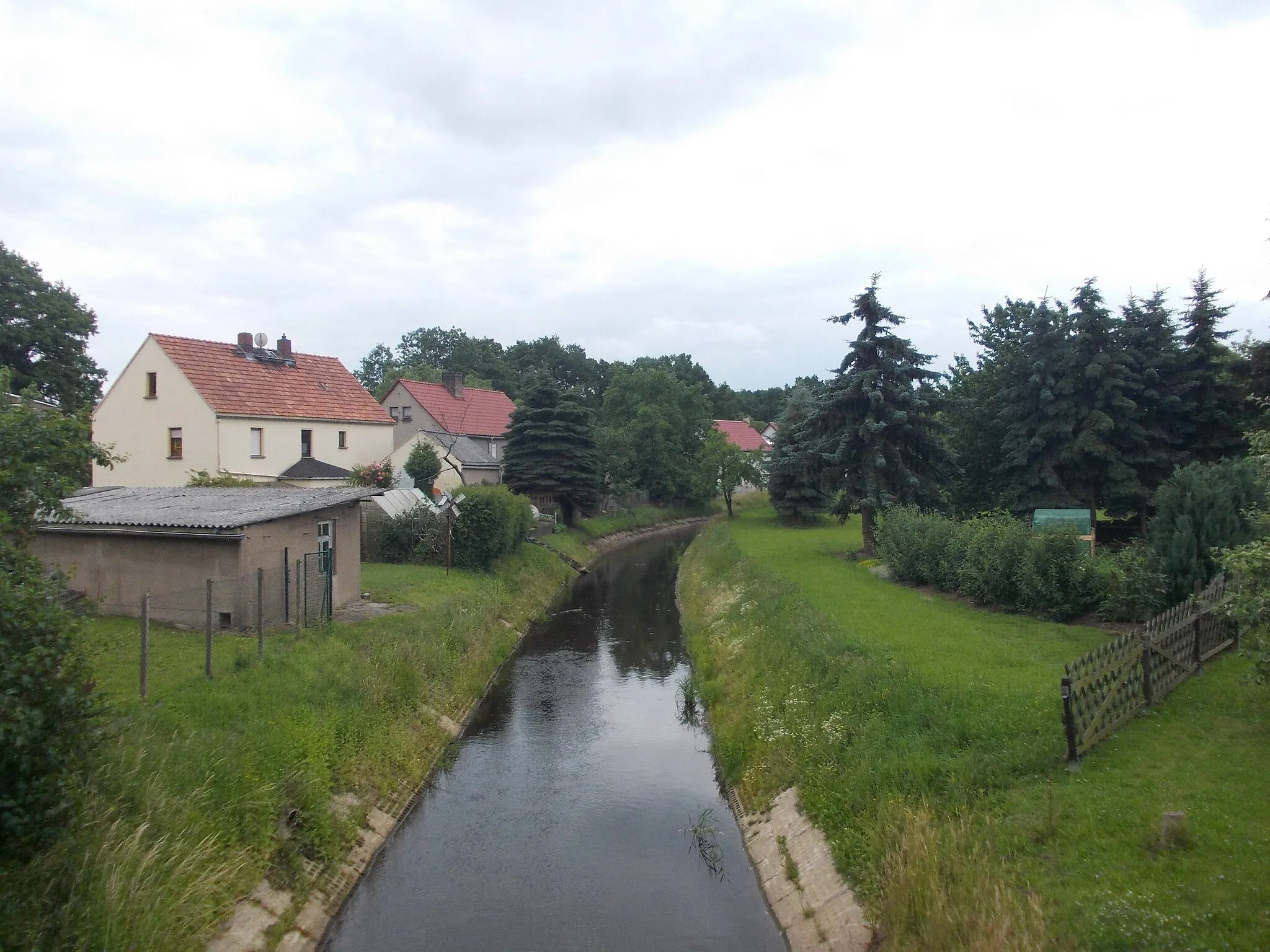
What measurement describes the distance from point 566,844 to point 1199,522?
1340 centimetres

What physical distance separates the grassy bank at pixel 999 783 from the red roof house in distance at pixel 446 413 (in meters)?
39.1

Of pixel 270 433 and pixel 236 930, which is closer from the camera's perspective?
pixel 236 930

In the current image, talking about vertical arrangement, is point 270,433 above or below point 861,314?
Answer: below

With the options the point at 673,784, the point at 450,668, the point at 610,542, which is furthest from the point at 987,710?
the point at 610,542

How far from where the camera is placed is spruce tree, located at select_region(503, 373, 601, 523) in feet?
148

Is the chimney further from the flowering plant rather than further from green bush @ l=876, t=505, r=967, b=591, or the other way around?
green bush @ l=876, t=505, r=967, b=591

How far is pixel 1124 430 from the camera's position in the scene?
98.0 feet

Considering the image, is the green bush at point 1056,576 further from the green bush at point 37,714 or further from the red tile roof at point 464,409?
the red tile roof at point 464,409

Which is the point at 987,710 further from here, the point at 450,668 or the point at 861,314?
the point at 861,314

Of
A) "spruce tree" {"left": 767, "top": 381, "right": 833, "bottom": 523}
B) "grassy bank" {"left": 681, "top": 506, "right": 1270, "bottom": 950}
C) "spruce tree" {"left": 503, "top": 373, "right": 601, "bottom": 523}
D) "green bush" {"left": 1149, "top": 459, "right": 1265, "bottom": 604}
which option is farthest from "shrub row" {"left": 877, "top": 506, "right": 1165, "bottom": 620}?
"spruce tree" {"left": 503, "top": 373, "right": 601, "bottom": 523}

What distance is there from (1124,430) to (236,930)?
30.3 metres

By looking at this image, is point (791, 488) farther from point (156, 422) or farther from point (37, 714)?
point (37, 714)

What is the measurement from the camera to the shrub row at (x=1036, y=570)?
1656 centimetres

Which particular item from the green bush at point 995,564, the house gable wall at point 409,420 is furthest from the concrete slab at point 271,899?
the house gable wall at point 409,420
